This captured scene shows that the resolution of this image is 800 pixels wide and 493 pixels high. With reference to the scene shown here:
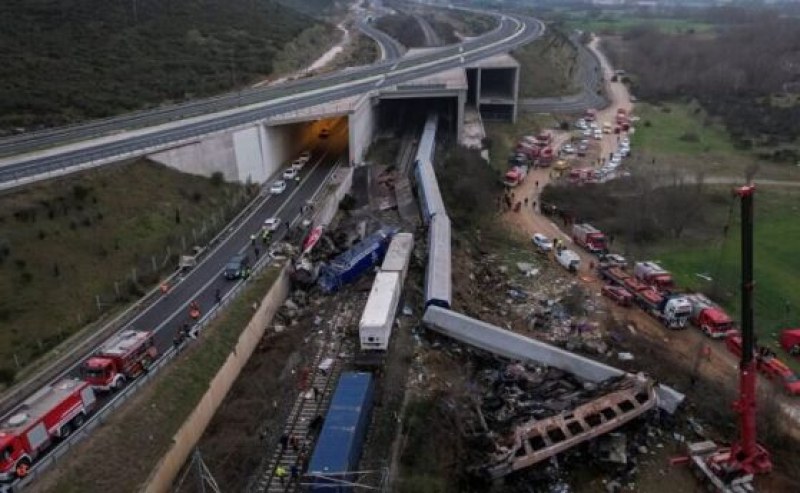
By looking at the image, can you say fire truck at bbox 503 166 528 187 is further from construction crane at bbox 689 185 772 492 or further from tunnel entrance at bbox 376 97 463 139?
construction crane at bbox 689 185 772 492

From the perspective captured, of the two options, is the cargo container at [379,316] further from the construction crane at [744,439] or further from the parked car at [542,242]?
the parked car at [542,242]

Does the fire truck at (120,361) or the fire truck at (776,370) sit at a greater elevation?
the fire truck at (120,361)

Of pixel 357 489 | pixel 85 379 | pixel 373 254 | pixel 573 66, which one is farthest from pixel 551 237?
pixel 573 66

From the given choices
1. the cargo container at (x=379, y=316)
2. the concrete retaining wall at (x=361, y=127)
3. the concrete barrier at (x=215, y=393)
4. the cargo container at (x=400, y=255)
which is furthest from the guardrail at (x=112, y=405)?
the concrete retaining wall at (x=361, y=127)

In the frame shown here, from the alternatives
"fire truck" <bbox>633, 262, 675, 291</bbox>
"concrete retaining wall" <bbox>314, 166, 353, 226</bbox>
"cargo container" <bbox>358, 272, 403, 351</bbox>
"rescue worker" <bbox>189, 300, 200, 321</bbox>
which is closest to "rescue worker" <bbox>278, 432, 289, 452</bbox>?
"cargo container" <bbox>358, 272, 403, 351</bbox>

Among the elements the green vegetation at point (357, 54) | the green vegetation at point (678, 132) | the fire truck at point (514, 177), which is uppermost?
the green vegetation at point (357, 54)

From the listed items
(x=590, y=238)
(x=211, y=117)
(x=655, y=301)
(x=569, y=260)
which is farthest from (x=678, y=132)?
(x=211, y=117)

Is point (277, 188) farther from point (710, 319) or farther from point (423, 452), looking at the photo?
point (710, 319)
